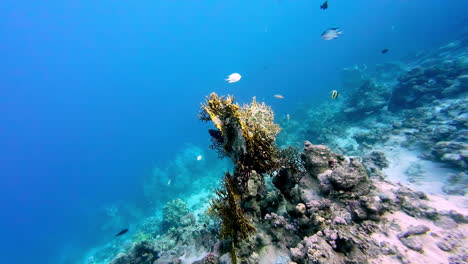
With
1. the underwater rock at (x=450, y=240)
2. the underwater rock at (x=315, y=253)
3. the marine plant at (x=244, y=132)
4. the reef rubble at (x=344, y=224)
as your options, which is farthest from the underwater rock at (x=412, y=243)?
the marine plant at (x=244, y=132)

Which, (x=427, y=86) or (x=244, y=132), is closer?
(x=244, y=132)

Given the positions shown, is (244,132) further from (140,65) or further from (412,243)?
(140,65)

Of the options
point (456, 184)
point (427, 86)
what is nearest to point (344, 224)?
point (456, 184)

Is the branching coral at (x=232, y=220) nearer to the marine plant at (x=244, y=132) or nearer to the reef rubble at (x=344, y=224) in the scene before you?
the reef rubble at (x=344, y=224)

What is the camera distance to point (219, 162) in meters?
26.4

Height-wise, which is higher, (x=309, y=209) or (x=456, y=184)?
(x=309, y=209)

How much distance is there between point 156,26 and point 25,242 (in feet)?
539

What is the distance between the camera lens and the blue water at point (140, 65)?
82875 millimetres

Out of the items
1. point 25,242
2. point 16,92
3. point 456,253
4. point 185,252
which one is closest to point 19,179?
point 16,92

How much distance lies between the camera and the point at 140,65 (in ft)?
539

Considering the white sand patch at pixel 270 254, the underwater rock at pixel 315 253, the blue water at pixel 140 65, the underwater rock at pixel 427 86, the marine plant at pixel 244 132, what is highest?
the blue water at pixel 140 65

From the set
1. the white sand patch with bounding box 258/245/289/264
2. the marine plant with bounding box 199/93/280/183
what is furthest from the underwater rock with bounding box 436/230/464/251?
the marine plant with bounding box 199/93/280/183

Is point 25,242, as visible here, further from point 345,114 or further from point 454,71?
point 454,71

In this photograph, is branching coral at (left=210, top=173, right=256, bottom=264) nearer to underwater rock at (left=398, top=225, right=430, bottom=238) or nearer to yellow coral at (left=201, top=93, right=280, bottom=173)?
yellow coral at (left=201, top=93, right=280, bottom=173)
